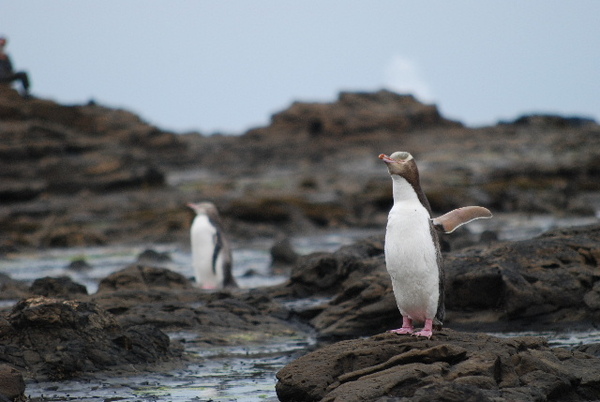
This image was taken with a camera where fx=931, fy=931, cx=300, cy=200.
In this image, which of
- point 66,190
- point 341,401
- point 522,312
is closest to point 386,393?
point 341,401

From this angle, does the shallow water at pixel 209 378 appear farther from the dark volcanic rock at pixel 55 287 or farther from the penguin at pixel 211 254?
the penguin at pixel 211 254

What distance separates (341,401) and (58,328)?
3620 mm

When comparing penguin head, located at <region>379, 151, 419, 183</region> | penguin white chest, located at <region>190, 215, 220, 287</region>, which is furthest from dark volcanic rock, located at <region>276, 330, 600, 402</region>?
penguin white chest, located at <region>190, 215, 220, 287</region>

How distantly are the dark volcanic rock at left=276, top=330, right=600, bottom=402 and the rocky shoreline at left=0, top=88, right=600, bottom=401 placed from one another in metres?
0.02

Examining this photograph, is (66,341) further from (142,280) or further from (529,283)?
(529,283)

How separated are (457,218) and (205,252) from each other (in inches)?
350

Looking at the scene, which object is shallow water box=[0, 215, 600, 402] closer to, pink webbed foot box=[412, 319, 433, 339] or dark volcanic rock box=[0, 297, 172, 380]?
dark volcanic rock box=[0, 297, 172, 380]

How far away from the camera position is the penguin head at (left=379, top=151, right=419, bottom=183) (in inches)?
291

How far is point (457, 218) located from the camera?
25.8ft

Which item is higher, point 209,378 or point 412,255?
point 412,255

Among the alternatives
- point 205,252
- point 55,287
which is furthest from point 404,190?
point 205,252

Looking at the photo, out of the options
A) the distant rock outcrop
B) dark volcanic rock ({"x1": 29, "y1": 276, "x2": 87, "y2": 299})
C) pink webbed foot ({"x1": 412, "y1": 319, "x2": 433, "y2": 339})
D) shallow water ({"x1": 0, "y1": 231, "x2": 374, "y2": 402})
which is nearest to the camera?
pink webbed foot ({"x1": 412, "y1": 319, "x2": 433, "y2": 339})

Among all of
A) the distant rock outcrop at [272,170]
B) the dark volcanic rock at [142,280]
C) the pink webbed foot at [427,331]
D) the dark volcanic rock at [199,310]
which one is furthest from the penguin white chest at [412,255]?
the distant rock outcrop at [272,170]

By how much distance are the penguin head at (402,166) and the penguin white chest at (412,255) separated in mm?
65
